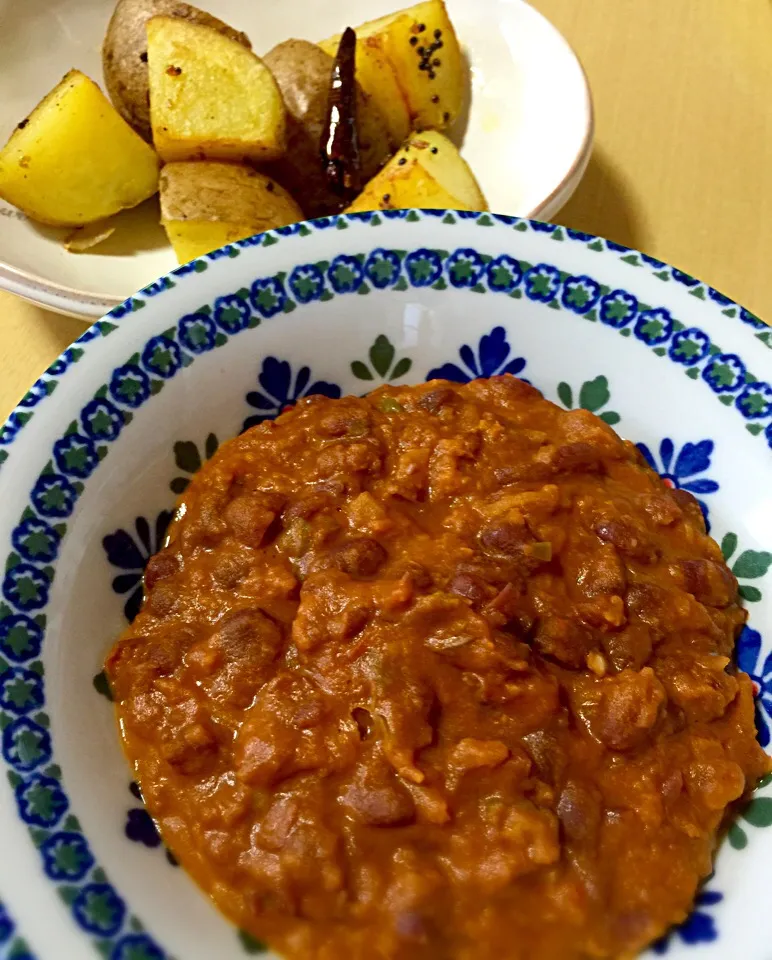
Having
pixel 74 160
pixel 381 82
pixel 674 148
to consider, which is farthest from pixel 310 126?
pixel 674 148

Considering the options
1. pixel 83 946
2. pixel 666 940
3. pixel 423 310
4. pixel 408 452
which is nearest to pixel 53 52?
pixel 423 310

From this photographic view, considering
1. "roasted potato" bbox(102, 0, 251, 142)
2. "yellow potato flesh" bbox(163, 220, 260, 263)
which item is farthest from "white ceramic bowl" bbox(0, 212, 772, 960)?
"roasted potato" bbox(102, 0, 251, 142)

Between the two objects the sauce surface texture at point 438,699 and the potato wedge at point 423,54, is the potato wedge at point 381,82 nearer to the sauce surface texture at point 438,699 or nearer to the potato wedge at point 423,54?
the potato wedge at point 423,54

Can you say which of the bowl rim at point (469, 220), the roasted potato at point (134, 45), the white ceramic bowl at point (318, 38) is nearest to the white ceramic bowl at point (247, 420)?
the bowl rim at point (469, 220)

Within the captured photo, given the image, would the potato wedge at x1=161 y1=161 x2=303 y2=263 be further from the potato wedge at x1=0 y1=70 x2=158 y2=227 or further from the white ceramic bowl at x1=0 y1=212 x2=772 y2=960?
the white ceramic bowl at x1=0 y1=212 x2=772 y2=960

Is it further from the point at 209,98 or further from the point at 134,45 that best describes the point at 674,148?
the point at 134,45

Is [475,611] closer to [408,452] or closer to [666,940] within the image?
[408,452]
